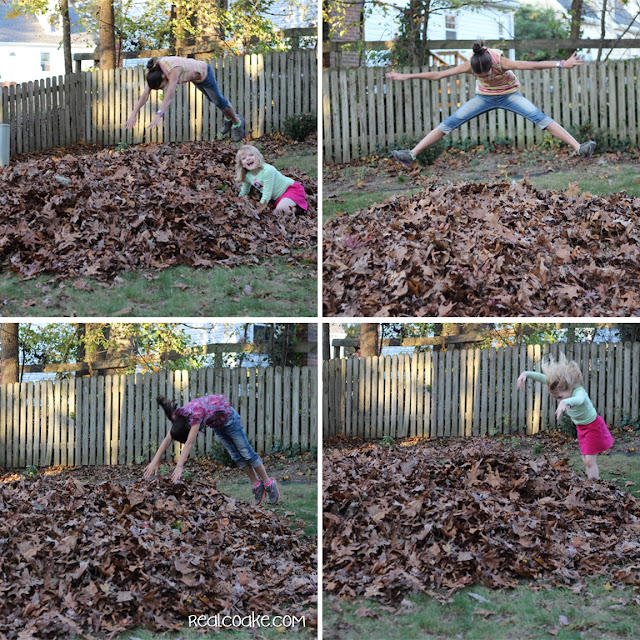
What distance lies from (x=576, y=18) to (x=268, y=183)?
821 centimetres

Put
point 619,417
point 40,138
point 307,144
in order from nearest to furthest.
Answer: point 619,417, point 307,144, point 40,138

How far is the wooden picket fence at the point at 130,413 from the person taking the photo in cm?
832

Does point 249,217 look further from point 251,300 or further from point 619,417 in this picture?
point 619,417

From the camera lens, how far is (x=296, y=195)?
6.42 meters

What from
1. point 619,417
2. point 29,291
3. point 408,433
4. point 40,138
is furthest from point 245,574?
point 40,138

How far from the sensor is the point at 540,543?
4457 mm

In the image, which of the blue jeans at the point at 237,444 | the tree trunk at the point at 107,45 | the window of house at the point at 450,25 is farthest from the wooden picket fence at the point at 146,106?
the window of house at the point at 450,25

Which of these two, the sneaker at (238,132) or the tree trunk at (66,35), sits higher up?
the tree trunk at (66,35)

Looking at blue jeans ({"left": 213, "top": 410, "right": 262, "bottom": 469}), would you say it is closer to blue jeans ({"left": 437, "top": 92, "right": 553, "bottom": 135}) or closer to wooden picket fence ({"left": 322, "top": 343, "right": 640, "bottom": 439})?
wooden picket fence ({"left": 322, "top": 343, "right": 640, "bottom": 439})

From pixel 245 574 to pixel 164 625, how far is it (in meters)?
0.71

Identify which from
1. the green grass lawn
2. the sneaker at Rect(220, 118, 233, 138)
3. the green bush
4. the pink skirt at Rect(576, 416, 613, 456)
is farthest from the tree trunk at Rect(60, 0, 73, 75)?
the pink skirt at Rect(576, 416, 613, 456)

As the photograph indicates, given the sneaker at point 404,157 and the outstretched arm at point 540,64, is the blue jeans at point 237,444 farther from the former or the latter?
the outstretched arm at point 540,64

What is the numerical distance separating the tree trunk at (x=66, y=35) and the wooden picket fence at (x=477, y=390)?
7.64 metres

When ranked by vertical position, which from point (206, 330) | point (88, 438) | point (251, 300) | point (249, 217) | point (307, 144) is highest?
point (307, 144)
